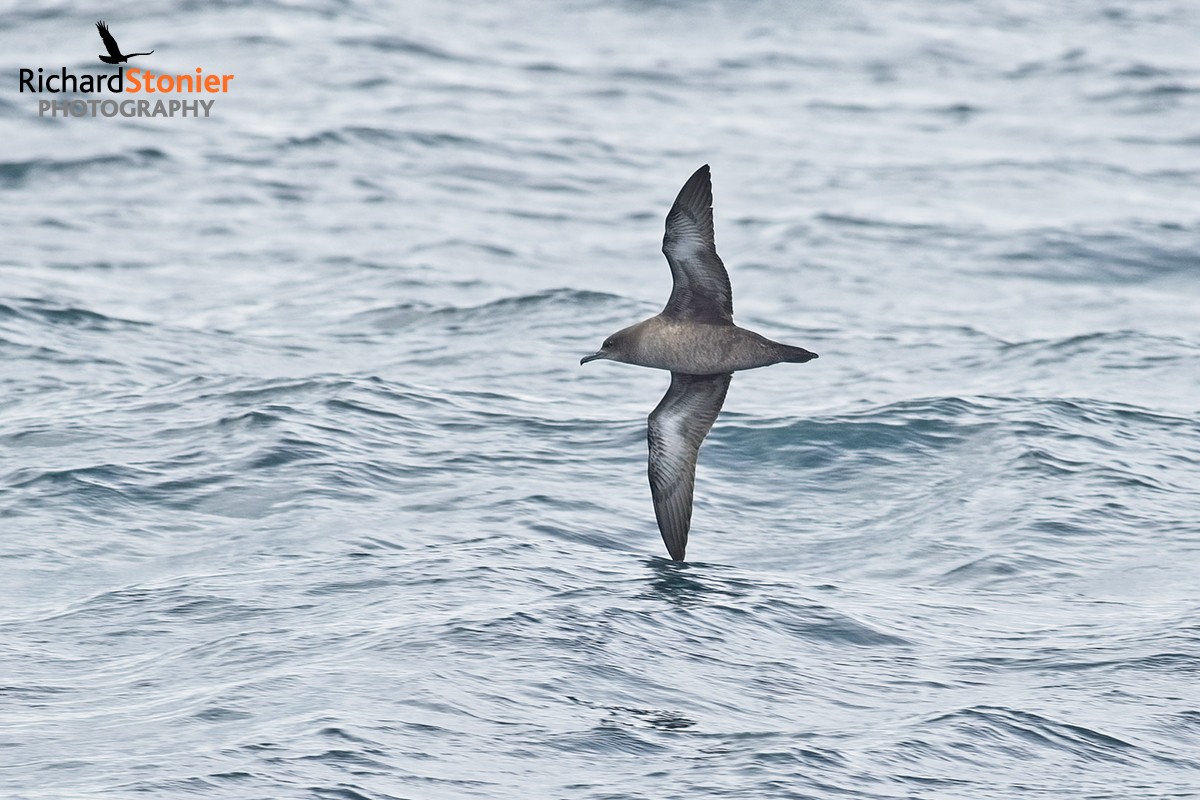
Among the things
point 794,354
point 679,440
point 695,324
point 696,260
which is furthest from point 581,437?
point 794,354

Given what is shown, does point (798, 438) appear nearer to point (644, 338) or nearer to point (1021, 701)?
point (644, 338)

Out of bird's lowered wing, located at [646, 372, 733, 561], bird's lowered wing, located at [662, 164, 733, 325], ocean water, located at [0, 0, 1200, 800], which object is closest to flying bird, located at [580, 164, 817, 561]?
bird's lowered wing, located at [662, 164, 733, 325]

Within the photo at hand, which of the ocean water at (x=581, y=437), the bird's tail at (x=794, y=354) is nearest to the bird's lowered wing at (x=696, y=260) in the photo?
the bird's tail at (x=794, y=354)

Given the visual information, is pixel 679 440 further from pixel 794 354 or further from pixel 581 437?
pixel 581 437

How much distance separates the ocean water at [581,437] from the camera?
924 cm

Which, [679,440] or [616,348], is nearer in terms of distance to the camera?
[616,348]

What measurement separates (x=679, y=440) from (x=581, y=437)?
3.01 m

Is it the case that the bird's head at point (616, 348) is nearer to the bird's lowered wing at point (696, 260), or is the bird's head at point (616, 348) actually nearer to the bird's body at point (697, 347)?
the bird's body at point (697, 347)

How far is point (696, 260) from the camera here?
10914mm

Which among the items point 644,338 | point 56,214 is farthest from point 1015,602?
point 56,214

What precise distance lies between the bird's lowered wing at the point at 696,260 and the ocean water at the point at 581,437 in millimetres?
1707

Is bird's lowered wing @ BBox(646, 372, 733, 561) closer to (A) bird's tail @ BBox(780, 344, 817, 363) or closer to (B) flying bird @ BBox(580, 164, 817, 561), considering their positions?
(B) flying bird @ BBox(580, 164, 817, 561)

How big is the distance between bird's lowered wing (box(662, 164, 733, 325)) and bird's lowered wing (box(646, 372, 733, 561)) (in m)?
0.79

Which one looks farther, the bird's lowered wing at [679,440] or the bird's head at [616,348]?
the bird's lowered wing at [679,440]
